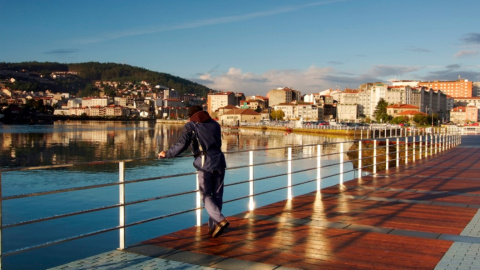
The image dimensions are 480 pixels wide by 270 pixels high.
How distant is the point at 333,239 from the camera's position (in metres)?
5.95

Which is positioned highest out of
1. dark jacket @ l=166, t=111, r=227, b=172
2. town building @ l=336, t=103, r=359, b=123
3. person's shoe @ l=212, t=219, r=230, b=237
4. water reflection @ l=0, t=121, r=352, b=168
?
town building @ l=336, t=103, r=359, b=123

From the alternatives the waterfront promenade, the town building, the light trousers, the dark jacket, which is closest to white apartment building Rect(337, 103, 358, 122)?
the town building

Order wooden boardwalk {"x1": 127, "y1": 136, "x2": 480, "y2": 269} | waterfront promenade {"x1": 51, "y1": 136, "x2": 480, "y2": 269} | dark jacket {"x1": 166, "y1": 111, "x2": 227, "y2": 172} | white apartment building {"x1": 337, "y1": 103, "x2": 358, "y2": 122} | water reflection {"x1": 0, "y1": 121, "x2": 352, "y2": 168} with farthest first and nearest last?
white apartment building {"x1": 337, "y1": 103, "x2": 358, "y2": 122}, water reflection {"x1": 0, "y1": 121, "x2": 352, "y2": 168}, dark jacket {"x1": 166, "y1": 111, "x2": 227, "y2": 172}, wooden boardwalk {"x1": 127, "y1": 136, "x2": 480, "y2": 269}, waterfront promenade {"x1": 51, "y1": 136, "x2": 480, "y2": 269}

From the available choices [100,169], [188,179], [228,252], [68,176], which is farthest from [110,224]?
[100,169]

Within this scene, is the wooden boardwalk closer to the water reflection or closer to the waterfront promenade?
the waterfront promenade

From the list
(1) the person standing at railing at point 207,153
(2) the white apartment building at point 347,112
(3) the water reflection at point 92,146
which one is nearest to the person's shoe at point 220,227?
(1) the person standing at railing at point 207,153

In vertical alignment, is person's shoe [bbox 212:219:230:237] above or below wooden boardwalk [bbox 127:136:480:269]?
above

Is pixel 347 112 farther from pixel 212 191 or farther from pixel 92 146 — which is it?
pixel 212 191

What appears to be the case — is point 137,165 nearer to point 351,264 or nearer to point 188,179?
point 188,179

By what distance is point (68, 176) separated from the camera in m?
27.9

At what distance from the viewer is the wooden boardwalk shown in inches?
198

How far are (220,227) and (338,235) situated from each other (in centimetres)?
155

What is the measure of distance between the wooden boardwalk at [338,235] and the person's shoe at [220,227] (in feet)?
0.29

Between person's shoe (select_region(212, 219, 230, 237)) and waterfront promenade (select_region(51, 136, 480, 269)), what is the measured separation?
9cm
